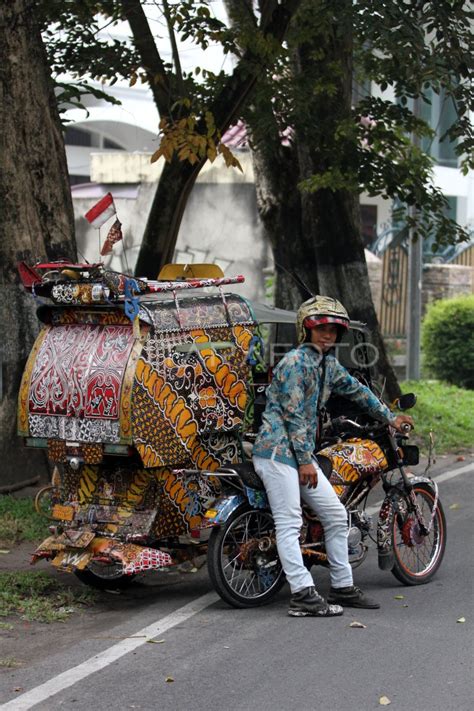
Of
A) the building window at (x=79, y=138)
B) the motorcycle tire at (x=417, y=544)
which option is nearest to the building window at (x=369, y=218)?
the building window at (x=79, y=138)

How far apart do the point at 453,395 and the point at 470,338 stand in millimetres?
2523

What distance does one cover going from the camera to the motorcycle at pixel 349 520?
22.5ft

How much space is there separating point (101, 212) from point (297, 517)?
7.90ft

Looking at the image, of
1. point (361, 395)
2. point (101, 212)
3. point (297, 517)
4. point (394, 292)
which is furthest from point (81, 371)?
point (394, 292)

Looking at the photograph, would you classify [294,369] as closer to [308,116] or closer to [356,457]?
[356,457]

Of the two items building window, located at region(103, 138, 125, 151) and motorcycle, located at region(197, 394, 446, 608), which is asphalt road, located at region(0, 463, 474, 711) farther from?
building window, located at region(103, 138, 125, 151)

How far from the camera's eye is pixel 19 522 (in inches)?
358

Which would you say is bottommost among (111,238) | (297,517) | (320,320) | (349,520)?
(349,520)

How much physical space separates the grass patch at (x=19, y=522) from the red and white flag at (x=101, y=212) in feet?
8.54

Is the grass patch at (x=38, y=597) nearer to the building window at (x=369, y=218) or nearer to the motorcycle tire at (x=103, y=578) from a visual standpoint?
the motorcycle tire at (x=103, y=578)

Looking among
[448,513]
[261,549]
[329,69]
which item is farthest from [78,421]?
[329,69]

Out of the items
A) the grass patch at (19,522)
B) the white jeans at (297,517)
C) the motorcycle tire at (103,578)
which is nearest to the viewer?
the white jeans at (297,517)

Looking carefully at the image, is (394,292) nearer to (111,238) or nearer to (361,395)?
(111,238)

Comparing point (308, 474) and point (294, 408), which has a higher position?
point (294, 408)
